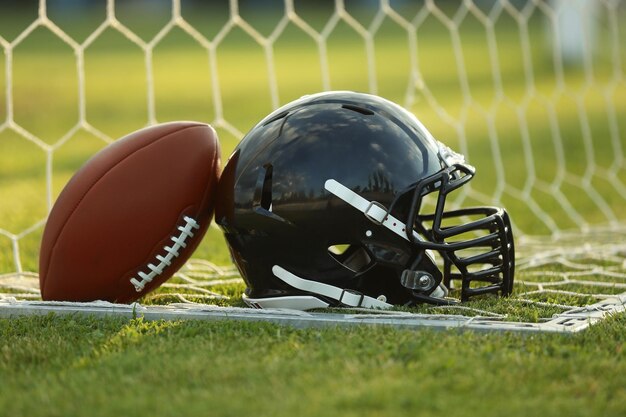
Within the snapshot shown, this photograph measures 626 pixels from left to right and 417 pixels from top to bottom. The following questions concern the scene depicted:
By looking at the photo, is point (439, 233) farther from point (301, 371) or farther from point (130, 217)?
point (130, 217)

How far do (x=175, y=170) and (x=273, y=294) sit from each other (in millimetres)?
530

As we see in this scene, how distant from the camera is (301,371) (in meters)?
2.42

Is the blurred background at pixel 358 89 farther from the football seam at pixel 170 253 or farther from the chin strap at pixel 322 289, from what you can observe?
the chin strap at pixel 322 289

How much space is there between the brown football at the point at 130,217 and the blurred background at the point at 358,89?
1002 mm

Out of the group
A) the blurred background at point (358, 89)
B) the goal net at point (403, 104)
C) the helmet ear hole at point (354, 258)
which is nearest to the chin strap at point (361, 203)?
the helmet ear hole at point (354, 258)

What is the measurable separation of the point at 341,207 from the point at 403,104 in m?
6.44

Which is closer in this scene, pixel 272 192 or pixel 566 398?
pixel 566 398

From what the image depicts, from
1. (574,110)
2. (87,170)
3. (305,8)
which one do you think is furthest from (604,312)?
(305,8)

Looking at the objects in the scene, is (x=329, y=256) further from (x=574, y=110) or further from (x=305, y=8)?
(x=305, y=8)

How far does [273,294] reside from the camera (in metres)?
3.15

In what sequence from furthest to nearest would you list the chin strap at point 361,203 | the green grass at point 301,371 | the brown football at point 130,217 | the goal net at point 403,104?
the goal net at point 403,104 < the brown football at point 130,217 < the chin strap at point 361,203 < the green grass at point 301,371

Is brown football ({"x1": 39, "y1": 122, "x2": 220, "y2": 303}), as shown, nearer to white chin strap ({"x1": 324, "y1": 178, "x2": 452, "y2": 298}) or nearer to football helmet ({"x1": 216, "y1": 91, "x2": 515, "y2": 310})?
football helmet ({"x1": 216, "y1": 91, "x2": 515, "y2": 310})

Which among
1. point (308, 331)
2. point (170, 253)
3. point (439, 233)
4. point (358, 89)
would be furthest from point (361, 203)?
point (358, 89)

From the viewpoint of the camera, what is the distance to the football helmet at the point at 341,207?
3.03m
